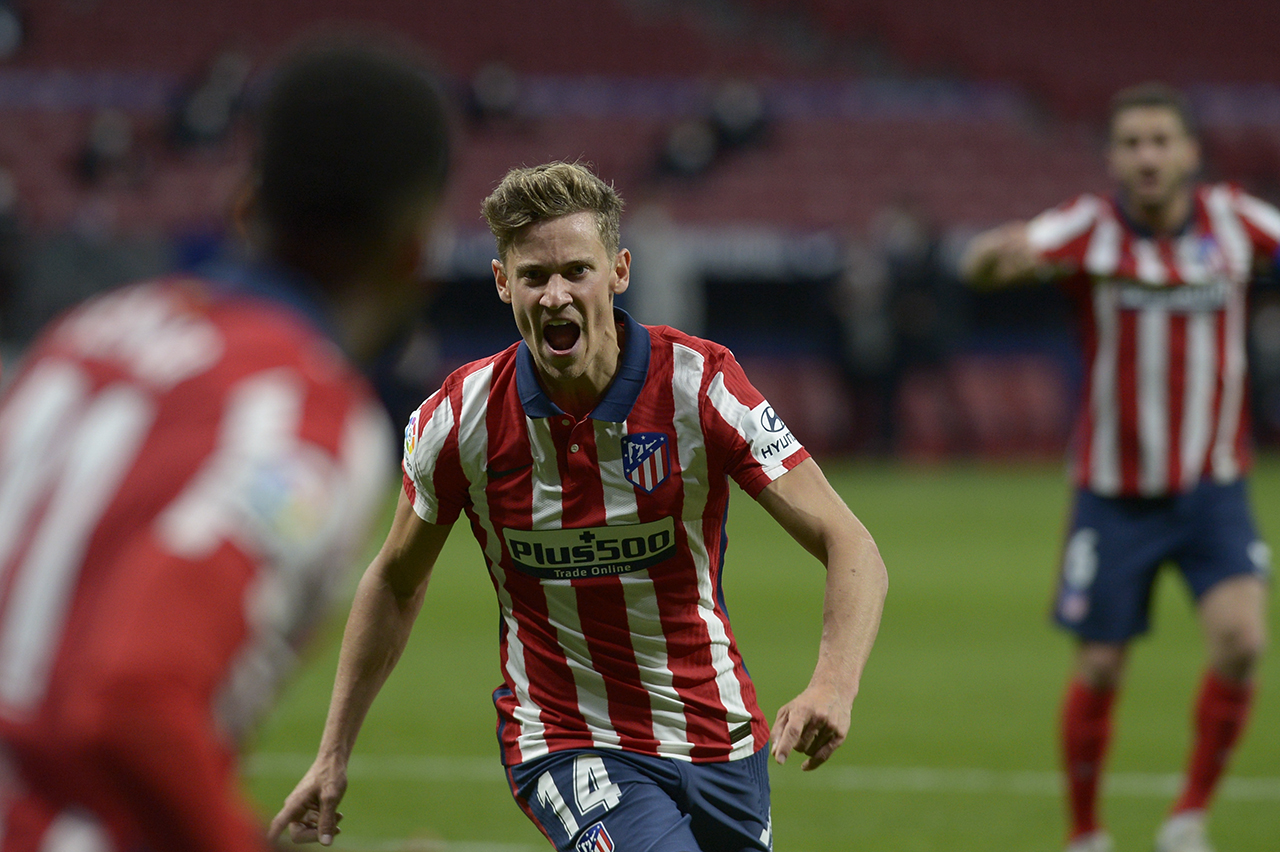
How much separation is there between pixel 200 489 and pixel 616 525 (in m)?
2.05

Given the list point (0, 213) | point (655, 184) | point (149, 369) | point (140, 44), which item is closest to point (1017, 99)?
point (655, 184)

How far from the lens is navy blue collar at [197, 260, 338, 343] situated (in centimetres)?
188

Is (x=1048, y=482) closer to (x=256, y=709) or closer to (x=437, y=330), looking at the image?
(x=437, y=330)

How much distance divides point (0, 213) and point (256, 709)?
1594cm

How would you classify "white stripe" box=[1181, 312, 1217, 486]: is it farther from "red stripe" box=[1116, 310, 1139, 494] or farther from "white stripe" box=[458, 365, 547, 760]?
"white stripe" box=[458, 365, 547, 760]

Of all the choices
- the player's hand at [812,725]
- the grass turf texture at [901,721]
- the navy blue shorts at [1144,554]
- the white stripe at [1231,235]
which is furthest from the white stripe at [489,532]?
the white stripe at [1231,235]

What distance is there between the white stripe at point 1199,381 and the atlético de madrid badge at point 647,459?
9.79 feet

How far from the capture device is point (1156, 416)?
5.98 meters

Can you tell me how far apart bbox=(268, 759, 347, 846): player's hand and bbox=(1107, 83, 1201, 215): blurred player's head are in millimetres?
3787

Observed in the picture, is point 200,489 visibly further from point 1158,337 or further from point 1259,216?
point 1259,216

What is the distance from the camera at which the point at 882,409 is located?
59.9 feet

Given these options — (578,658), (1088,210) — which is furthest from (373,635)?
(1088,210)

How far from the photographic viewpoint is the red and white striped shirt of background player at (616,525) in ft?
12.0

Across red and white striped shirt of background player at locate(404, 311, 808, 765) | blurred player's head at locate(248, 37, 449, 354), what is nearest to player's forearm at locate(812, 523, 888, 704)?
red and white striped shirt of background player at locate(404, 311, 808, 765)
